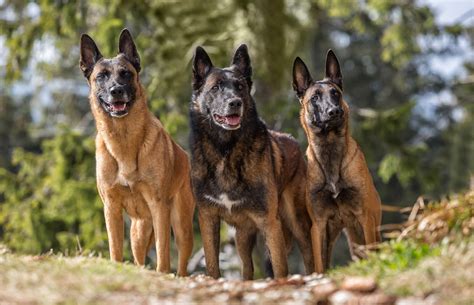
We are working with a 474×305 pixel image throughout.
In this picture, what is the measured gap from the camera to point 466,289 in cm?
405

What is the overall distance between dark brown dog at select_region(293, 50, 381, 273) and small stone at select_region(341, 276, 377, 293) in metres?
2.38

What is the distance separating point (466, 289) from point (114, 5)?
12.6 meters

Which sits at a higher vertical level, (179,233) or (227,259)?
(179,233)

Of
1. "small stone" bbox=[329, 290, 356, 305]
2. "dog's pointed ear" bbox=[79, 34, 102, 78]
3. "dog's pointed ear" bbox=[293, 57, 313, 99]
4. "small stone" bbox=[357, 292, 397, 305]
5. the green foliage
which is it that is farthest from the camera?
the green foliage

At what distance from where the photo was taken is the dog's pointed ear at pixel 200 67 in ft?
24.1

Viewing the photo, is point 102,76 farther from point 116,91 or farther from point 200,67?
point 200,67

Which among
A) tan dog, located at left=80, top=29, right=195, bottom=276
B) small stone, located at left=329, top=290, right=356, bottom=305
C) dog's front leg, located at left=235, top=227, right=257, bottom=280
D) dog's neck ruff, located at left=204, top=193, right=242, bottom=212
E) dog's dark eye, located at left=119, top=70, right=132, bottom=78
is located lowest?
dog's front leg, located at left=235, top=227, right=257, bottom=280

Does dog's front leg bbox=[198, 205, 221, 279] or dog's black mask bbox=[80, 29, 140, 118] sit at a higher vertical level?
dog's black mask bbox=[80, 29, 140, 118]

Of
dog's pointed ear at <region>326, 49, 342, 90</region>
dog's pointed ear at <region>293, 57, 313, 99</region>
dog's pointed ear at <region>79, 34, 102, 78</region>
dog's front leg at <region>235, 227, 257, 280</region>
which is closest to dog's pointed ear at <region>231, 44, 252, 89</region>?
dog's pointed ear at <region>293, 57, 313, 99</region>

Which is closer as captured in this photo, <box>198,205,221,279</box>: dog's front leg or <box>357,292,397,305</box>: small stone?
<box>357,292,397,305</box>: small stone

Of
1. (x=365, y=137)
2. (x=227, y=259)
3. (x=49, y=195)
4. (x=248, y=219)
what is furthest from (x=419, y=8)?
(x=248, y=219)

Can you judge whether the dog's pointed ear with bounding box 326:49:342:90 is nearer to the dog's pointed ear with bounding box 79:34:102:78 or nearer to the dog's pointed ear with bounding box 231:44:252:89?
the dog's pointed ear with bounding box 231:44:252:89

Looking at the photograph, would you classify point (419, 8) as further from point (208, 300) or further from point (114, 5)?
point (208, 300)

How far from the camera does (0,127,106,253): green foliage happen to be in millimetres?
15367
